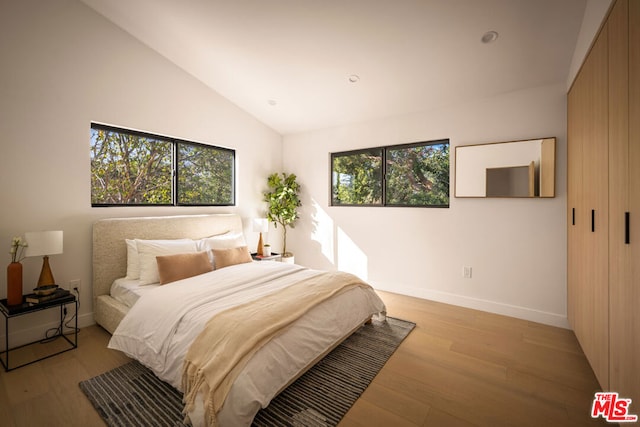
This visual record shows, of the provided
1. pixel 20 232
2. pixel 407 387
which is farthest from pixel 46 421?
pixel 407 387

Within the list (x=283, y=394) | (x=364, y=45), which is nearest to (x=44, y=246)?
(x=283, y=394)

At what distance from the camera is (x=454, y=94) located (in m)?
3.38

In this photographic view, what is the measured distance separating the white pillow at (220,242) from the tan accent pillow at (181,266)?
238 millimetres

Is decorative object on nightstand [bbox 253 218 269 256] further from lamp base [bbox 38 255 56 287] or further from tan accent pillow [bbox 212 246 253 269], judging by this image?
lamp base [bbox 38 255 56 287]

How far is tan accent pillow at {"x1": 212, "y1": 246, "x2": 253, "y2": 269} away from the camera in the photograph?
3258mm

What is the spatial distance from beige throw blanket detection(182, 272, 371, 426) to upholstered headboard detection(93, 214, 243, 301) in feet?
6.06

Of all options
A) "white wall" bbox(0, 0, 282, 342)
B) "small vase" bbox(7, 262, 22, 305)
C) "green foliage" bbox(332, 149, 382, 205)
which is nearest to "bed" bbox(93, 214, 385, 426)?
"white wall" bbox(0, 0, 282, 342)

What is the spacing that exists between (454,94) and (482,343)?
2.69 metres

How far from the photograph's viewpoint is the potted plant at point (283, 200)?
4.77m

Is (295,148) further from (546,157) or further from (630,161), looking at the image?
(630,161)

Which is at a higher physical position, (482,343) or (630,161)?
(630,161)

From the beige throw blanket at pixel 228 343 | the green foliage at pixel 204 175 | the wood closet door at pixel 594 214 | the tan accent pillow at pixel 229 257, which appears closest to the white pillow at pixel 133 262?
the tan accent pillow at pixel 229 257

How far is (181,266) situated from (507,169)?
11.8 feet

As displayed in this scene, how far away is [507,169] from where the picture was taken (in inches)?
126
